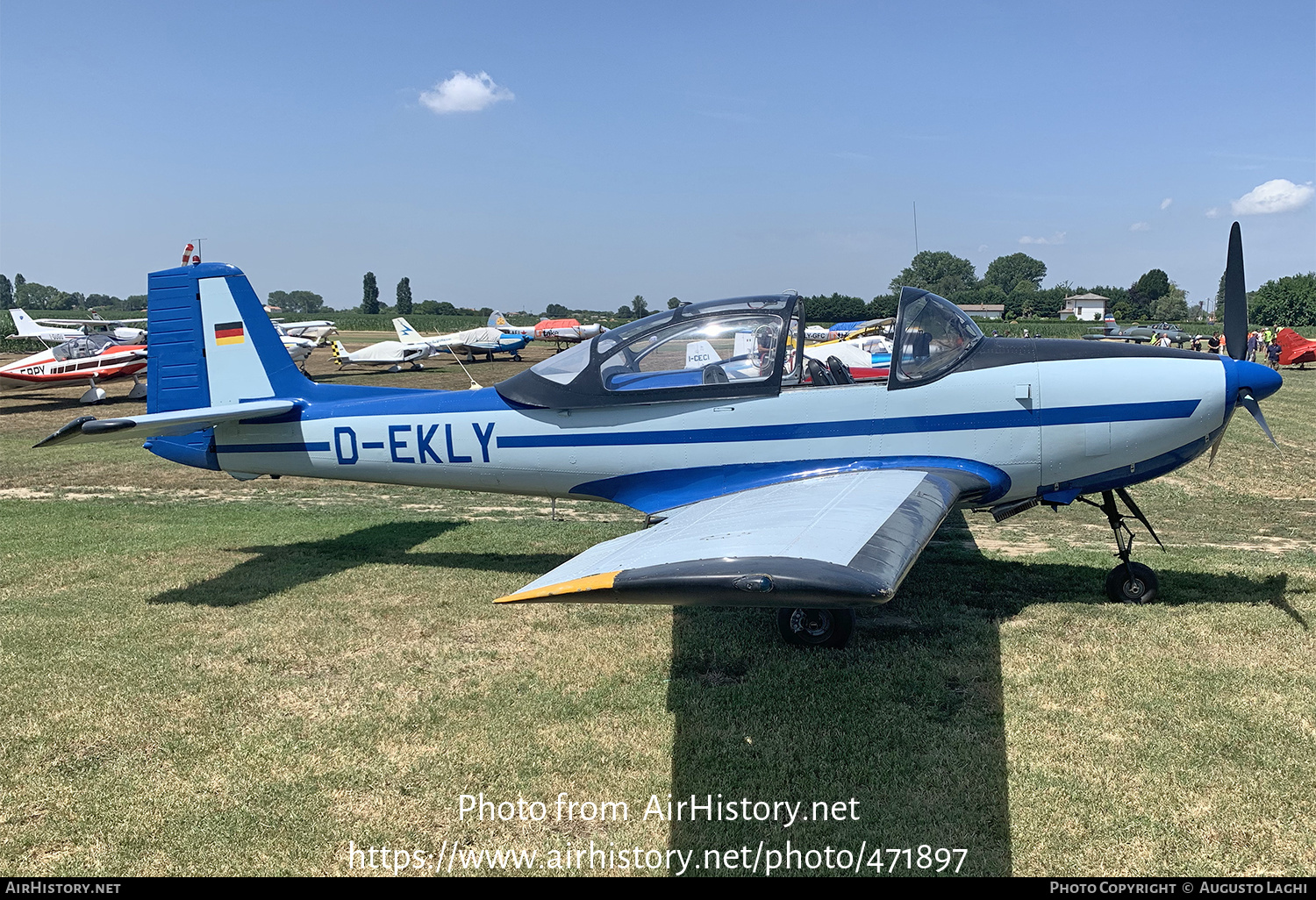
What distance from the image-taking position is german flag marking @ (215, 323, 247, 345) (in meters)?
7.71

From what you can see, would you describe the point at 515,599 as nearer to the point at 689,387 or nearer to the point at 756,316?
the point at 689,387

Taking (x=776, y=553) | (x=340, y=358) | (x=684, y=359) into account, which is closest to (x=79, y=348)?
(x=340, y=358)

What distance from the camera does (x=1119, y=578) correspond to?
6.13 meters

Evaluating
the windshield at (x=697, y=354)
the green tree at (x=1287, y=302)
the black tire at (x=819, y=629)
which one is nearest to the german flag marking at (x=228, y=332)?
the windshield at (x=697, y=354)

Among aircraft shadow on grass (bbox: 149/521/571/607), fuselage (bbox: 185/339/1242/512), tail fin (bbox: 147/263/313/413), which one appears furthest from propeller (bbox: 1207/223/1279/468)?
tail fin (bbox: 147/263/313/413)

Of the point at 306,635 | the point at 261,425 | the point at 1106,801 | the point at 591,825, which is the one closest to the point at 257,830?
the point at 591,825

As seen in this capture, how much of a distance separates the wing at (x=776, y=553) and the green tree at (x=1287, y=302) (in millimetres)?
93817

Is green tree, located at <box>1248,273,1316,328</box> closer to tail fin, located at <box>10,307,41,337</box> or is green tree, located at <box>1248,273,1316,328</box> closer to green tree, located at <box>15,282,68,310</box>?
tail fin, located at <box>10,307,41,337</box>

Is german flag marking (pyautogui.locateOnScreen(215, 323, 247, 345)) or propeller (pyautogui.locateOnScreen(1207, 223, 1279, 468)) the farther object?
german flag marking (pyautogui.locateOnScreen(215, 323, 247, 345))

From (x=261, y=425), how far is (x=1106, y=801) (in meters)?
6.81

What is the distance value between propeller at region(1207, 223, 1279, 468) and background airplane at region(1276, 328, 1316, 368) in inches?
1388

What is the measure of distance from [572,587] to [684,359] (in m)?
3.21

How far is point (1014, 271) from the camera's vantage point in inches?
6457

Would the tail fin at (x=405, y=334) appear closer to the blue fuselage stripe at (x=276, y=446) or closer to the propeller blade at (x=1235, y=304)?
the blue fuselage stripe at (x=276, y=446)
